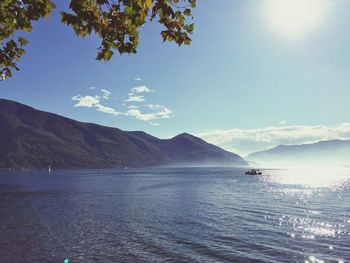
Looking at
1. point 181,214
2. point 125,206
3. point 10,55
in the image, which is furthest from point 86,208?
point 10,55

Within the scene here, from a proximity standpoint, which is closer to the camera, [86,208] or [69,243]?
[69,243]

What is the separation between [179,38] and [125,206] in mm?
58349

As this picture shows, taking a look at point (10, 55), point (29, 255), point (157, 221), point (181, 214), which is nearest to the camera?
point (10, 55)

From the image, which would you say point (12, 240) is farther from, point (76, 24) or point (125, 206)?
point (76, 24)

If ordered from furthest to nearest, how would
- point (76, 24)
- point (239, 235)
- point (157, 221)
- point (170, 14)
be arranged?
point (157, 221), point (239, 235), point (76, 24), point (170, 14)

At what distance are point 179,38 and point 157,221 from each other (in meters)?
40.8

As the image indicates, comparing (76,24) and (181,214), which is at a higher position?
(76,24)

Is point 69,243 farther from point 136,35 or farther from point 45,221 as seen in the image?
point 136,35

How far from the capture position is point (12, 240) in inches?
1444

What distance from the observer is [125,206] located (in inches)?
2534

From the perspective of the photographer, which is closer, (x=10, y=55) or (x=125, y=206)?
(x=10, y=55)

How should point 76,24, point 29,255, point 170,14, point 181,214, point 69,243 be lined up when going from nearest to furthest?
point 170,14 < point 76,24 < point 29,255 < point 69,243 < point 181,214

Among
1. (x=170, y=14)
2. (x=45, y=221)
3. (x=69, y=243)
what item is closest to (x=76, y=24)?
(x=170, y=14)

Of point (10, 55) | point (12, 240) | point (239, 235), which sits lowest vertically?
point (12, 240)
